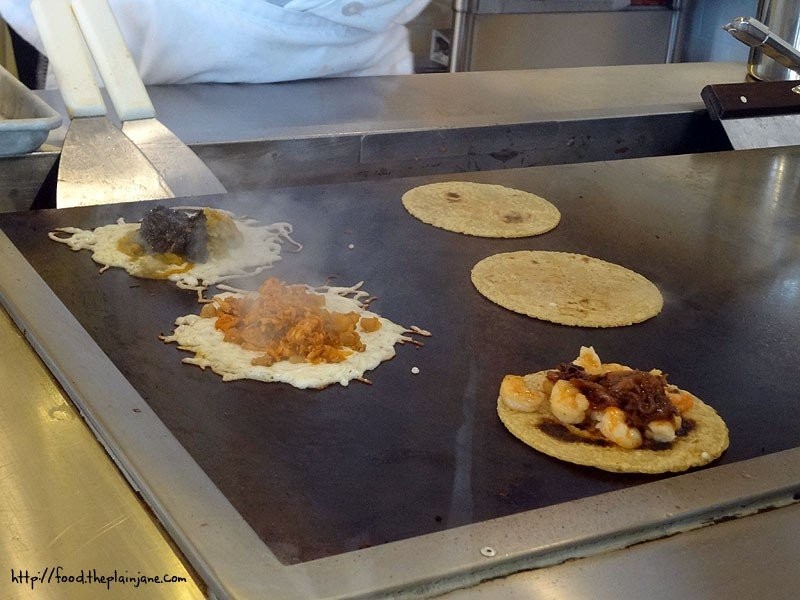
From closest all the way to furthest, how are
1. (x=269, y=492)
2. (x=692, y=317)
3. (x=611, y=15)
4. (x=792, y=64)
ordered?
1. (x=269, y=492)
2. (x=692, y=317)
3. (x=792, y=64)
4. (x=611, y=15)

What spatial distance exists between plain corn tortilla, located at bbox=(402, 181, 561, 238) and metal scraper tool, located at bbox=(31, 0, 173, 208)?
667 mm

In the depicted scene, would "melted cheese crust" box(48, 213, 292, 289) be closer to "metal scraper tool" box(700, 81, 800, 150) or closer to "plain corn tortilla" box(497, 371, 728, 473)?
"plain corn tortilla" box(497, 371, 728, 473)

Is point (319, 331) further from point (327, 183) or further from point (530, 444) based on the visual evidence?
point (327, 183)

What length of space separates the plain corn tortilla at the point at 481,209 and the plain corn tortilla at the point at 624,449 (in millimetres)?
861

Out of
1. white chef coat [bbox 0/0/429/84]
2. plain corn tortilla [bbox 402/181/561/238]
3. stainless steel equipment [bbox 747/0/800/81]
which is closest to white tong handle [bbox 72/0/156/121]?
white chef coat [bbox 0/0/429/84]

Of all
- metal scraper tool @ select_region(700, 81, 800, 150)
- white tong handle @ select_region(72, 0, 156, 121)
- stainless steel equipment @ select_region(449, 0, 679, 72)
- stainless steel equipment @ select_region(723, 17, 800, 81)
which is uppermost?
stainless steel equipment @ select_region(723, 17, 800, 81)

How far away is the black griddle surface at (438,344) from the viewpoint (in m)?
1.36

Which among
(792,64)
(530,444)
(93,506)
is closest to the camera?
(93,506)

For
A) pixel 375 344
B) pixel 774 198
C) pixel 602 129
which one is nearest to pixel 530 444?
pixel 375 344

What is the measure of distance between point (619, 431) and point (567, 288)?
0.67 meters

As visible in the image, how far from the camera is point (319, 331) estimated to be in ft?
5.78

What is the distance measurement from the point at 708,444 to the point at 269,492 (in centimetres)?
72

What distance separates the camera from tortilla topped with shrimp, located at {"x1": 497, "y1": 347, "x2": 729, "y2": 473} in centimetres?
→ 148

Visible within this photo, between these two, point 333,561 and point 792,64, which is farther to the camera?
point 792,64
